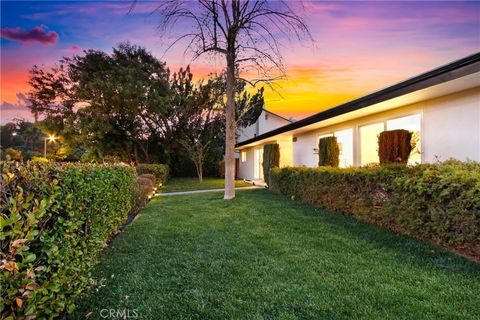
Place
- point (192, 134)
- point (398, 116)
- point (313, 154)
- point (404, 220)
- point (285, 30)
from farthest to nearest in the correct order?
point (192, 134) < point (313, 154) < point (285, 30) < point (398, 116) < point (404, 220)

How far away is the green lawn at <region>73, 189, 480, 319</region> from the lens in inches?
105

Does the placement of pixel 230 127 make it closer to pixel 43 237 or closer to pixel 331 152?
pixel 331 152

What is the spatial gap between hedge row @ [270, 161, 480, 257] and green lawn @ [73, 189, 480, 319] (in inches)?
10.9

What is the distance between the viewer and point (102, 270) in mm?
3785

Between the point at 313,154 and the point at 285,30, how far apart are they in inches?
212

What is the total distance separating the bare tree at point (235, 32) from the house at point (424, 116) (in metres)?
2.99

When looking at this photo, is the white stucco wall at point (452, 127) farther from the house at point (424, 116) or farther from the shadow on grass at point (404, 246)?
the shadow on grass at point (404, 246)

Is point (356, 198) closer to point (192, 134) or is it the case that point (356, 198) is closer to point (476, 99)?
point (476, 99)

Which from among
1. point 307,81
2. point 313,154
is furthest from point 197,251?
point 307,81

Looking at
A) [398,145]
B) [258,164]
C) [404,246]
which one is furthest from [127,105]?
[404,246]

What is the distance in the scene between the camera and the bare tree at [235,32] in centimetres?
1006

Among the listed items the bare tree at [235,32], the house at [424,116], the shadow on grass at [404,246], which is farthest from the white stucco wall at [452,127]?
the bare tree at [235,32]

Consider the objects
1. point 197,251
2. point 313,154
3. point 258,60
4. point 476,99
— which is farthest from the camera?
point 313,154

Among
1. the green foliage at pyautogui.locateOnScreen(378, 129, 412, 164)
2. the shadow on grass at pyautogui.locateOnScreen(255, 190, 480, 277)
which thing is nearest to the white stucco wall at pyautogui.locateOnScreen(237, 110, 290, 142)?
the green foliage at pyautogui.locateOnScreen(378, 129, 412, 164)
